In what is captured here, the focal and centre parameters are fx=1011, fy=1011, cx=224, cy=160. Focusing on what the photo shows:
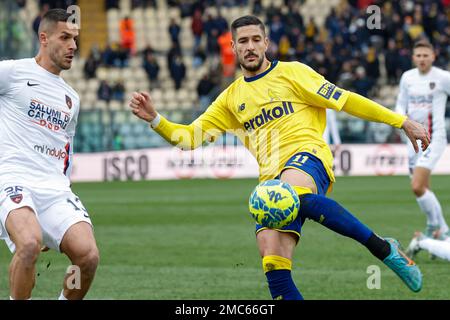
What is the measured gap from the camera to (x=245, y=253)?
12.6 meters

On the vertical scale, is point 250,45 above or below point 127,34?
below

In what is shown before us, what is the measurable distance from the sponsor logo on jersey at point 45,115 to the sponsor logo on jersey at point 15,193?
22.6 inches

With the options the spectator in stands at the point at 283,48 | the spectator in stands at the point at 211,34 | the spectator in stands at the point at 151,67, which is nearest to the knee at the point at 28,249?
the spectator in stands at the point at 283,48

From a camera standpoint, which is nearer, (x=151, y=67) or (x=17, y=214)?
(x=17, y=214)

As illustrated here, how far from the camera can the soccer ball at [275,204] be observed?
7.13 m

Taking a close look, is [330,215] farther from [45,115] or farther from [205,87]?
[205,87]

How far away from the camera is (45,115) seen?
307 inches

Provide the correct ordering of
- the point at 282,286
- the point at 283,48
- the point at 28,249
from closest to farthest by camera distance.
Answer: the point at 28,249, the point at 282,286, the point at 283,48

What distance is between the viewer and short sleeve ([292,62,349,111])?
791 cm

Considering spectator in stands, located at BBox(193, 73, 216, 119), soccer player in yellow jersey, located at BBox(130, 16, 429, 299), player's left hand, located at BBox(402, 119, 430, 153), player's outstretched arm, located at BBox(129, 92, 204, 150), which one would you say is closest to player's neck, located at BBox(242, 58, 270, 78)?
soccer player in yellow jersey, located at BBox(130, 16, 429, 299)

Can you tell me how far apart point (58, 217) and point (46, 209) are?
12 cm

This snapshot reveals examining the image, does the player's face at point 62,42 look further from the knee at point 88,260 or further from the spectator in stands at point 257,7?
the spectator in stands at point 257,7

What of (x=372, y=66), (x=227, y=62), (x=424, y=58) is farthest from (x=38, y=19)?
(x=424, y=58)

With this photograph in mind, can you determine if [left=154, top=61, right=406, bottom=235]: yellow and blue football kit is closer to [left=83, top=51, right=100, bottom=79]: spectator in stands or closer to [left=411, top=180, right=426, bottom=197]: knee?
[left=411, top=180, right=426, bottom=197]: knee
